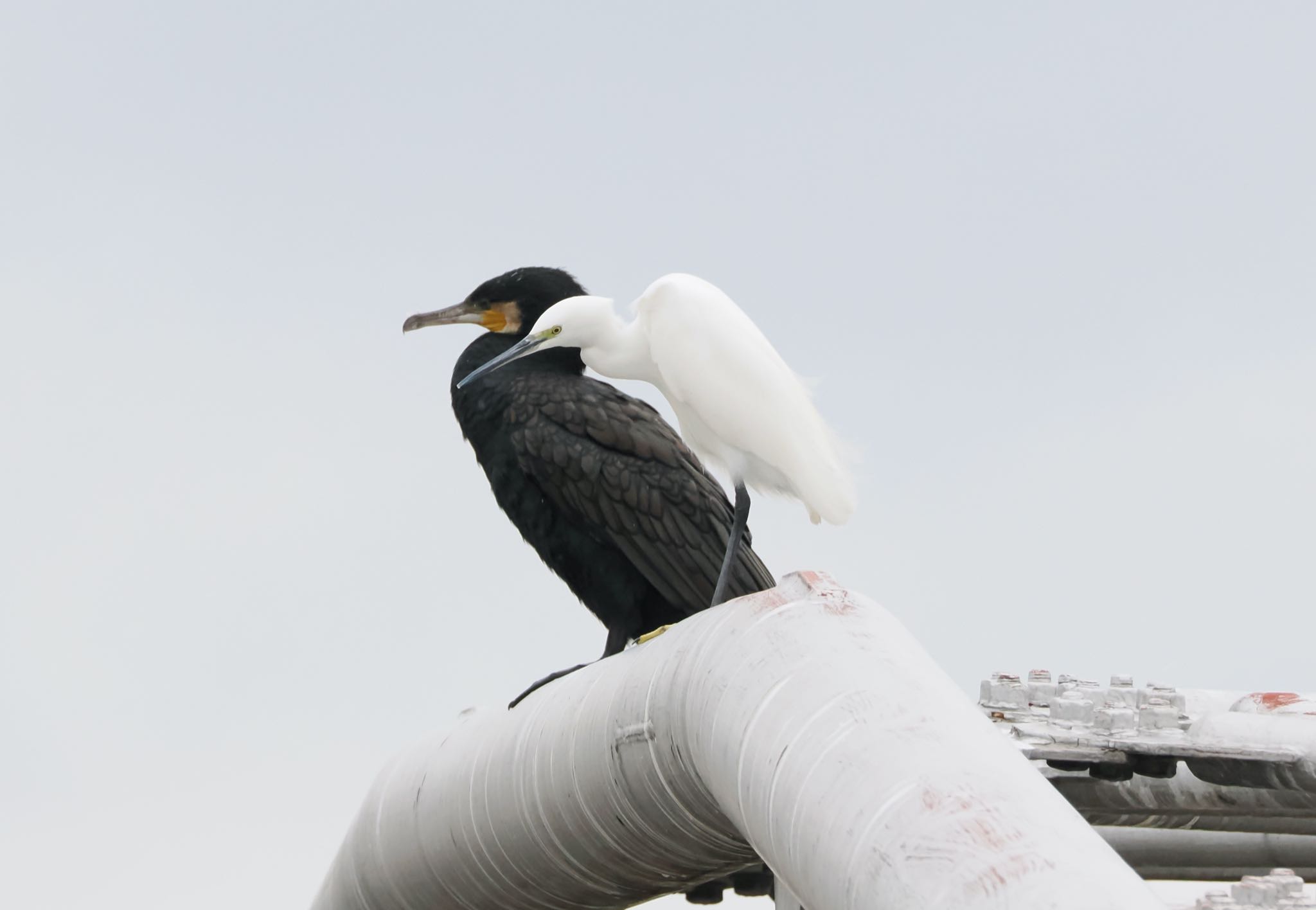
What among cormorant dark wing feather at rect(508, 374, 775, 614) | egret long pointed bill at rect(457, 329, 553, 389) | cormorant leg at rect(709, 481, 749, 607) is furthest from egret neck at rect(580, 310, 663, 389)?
cormorant dark wing feather at rect(508, 374, 775, 614)

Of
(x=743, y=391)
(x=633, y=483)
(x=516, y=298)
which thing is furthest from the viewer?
(x=516, y=298)

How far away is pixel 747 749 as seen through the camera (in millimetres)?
2955

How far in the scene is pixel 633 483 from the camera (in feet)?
17.4

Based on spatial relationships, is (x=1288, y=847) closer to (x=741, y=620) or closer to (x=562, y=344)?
(x=562, y=344)

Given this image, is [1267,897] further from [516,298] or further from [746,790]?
[516,298]

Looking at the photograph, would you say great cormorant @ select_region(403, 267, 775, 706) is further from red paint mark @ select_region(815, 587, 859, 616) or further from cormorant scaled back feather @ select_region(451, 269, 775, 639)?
red paint mark @ select_region(815, 587, 859, 616)

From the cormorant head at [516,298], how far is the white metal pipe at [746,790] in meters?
1.95

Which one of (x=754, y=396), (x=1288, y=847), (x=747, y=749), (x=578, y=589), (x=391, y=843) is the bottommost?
(x=1288, y=847)

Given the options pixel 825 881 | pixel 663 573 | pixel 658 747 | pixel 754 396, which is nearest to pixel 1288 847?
pixel 663 573

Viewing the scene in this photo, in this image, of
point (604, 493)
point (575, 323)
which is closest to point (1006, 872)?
point (575, 323)

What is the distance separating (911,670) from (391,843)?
257 cm

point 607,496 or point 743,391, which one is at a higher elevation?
point 743,391

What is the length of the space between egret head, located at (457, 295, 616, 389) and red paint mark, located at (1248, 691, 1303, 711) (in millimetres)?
2616

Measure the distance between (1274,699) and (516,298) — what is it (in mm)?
3138
